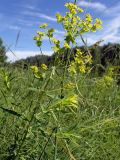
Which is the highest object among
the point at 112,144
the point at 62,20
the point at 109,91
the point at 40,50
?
the point at 62,20

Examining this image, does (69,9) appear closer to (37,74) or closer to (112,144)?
(37,74)

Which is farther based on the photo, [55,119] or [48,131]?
[48,131]

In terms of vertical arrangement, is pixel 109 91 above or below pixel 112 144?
above

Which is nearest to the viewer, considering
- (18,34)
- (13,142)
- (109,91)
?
(13,142)

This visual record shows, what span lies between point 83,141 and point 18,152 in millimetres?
534

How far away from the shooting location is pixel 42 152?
2.20 metres

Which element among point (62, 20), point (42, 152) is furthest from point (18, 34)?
point (42, 152)

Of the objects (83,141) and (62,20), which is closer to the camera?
(62,20)

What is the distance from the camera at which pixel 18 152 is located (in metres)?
2.14

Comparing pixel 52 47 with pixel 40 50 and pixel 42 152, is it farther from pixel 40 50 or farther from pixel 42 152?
pixel 42 152

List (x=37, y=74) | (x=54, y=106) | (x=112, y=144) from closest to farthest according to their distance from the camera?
(x=54, y=106), (x=37, y=74), (x=112, y=144)

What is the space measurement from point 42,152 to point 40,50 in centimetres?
54

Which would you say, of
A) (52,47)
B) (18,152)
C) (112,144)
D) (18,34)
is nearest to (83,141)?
(112,144)

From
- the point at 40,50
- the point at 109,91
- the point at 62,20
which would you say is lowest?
the point at 109,91
